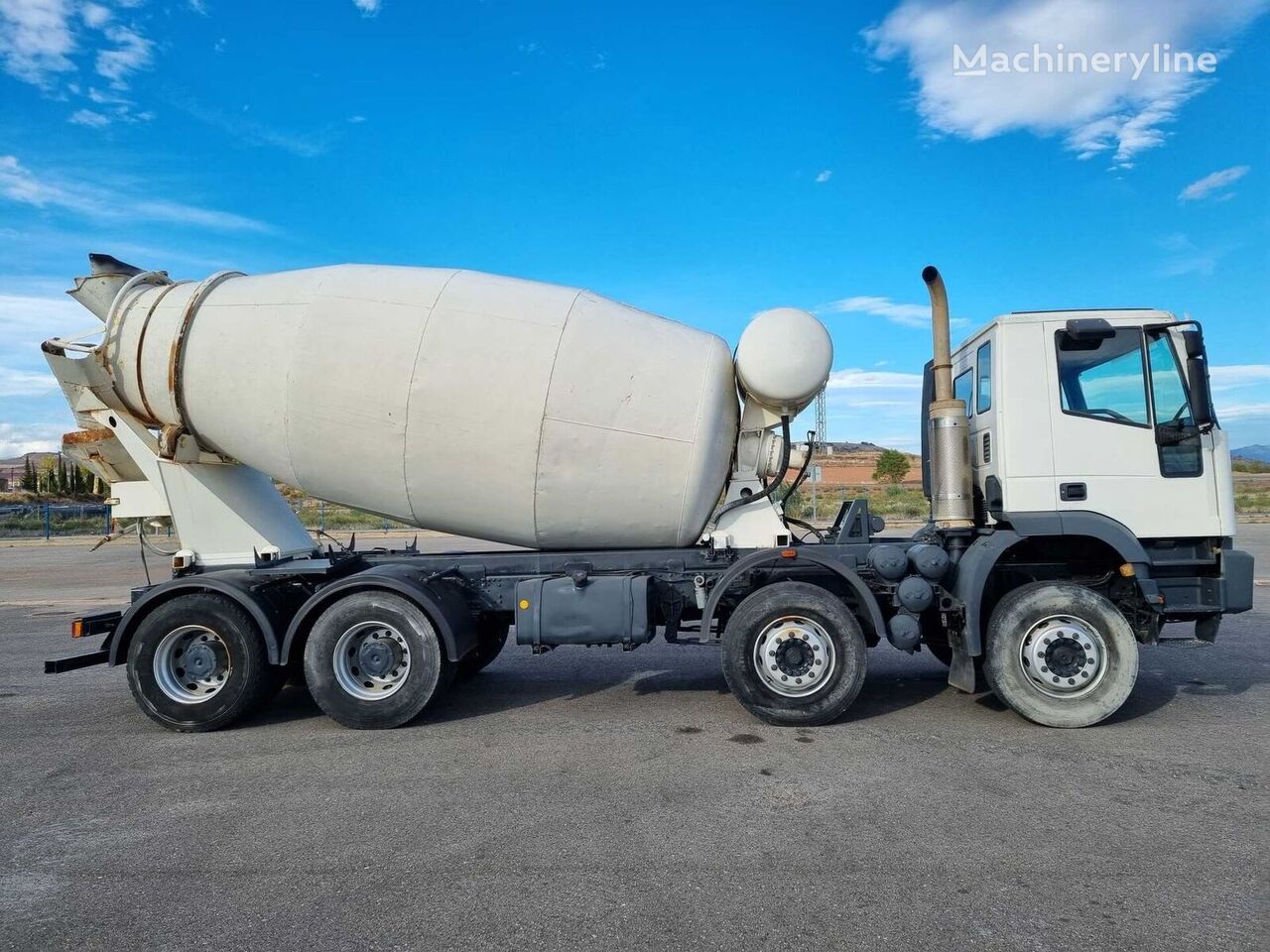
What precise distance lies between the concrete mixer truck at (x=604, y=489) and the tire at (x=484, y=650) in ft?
2.79

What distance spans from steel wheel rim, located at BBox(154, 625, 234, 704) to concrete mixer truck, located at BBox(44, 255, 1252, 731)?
0.09 feet

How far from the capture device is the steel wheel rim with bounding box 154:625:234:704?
6.17m

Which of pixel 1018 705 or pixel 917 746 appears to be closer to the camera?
pixel 917 746

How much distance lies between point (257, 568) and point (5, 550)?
24947mm

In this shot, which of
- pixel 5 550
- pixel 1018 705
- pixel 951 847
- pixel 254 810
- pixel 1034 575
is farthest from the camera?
pixel 5 550

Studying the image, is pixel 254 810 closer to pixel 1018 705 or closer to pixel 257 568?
pixel 257 568

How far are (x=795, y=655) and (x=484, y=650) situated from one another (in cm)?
305

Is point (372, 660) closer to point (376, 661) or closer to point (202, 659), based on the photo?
point (376, 661)

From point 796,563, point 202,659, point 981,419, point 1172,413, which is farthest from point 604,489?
point 1172,413

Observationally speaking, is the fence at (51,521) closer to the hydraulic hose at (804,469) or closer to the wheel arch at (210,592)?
the wheel arch at (210,592)

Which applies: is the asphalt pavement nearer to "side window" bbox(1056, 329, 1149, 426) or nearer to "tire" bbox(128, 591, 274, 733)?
"tire" bbox(128, 591, 274, 733)

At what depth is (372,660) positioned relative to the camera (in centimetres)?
615

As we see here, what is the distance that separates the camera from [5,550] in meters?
25.6

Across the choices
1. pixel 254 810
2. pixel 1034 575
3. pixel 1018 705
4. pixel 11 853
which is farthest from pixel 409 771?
pixel 1034 575
